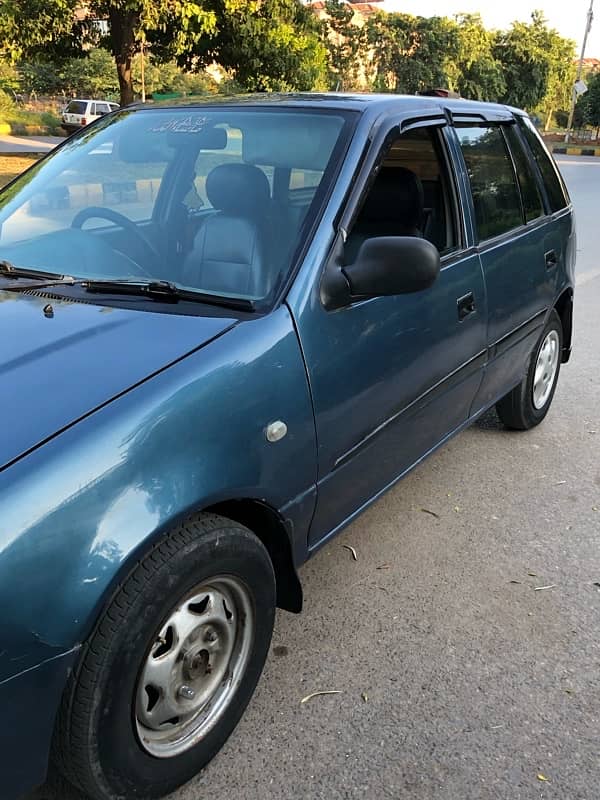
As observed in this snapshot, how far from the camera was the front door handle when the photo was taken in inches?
118

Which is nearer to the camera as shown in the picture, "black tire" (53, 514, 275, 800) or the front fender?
the front fender

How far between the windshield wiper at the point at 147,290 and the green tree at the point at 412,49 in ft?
186

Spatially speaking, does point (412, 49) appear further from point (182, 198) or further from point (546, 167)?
point (182, 198)

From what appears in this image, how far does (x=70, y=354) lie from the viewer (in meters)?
1.88

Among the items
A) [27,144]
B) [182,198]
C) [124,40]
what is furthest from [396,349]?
[27,144]

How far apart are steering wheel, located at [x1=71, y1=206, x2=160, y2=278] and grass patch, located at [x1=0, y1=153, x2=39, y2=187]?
45.7ft

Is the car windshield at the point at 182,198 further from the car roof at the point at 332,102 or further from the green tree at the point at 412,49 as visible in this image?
the green tree at the point at 412,49

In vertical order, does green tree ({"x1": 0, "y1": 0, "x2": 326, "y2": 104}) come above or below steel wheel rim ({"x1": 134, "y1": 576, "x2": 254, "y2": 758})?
above

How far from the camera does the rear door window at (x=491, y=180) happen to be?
3.28 metres

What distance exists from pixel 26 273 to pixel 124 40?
57.9 feet

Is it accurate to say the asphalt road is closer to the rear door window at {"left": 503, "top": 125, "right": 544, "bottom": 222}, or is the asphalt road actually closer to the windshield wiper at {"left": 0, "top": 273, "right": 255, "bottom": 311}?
the windshield wiper at {"left": 0, "top": 273, "right": 255, "bottom": 311}

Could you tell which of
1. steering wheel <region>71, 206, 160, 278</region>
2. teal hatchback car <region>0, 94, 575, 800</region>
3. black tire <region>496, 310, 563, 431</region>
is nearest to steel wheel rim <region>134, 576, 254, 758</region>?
teal hatchback car <region>0, 94, 575, 800</region>

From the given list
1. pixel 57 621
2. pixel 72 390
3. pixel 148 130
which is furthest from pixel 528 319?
pixel 57 621

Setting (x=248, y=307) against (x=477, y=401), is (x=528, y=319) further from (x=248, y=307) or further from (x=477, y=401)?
(x=248, y=307)
